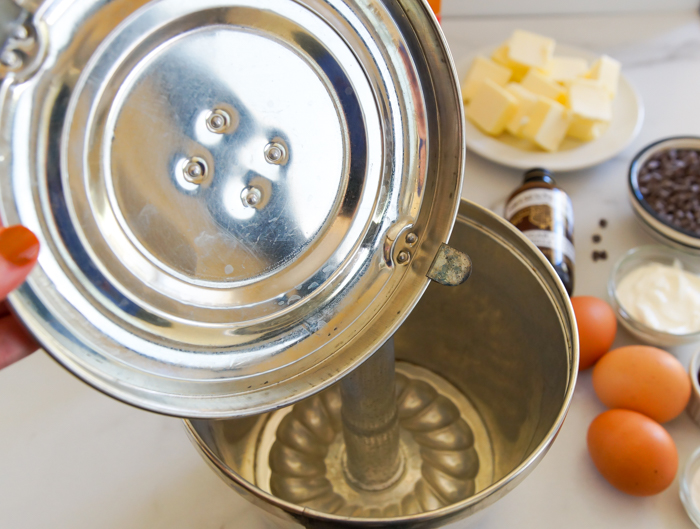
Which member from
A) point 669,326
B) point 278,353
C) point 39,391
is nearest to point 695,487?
point 669,326

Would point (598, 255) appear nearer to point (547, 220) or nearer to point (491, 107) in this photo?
point (547, 220)

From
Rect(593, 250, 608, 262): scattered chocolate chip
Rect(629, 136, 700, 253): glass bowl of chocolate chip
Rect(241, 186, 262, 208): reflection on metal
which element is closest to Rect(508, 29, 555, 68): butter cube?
Rect(629, 136, 700, 253): glass bowl of chocolate chip

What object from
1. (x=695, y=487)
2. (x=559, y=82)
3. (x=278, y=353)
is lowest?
(x=695, y=487)

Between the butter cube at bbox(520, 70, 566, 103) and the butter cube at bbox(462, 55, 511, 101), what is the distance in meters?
0.04

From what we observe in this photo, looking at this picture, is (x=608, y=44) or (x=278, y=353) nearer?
(x=278, y=353)

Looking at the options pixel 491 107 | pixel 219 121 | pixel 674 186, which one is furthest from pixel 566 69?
pixel 219 121

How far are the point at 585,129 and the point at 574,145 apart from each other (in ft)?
0.10

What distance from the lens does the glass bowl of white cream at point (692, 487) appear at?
556 millimetres

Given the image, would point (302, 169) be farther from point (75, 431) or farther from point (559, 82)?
point (559, 82)

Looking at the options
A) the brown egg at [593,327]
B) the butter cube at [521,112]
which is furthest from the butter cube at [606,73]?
the brown egg at [593,327]

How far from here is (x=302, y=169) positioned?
428 millimetres

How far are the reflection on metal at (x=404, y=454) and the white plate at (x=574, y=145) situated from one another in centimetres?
38

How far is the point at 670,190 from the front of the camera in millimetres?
804

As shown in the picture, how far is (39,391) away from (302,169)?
1.64 ft
